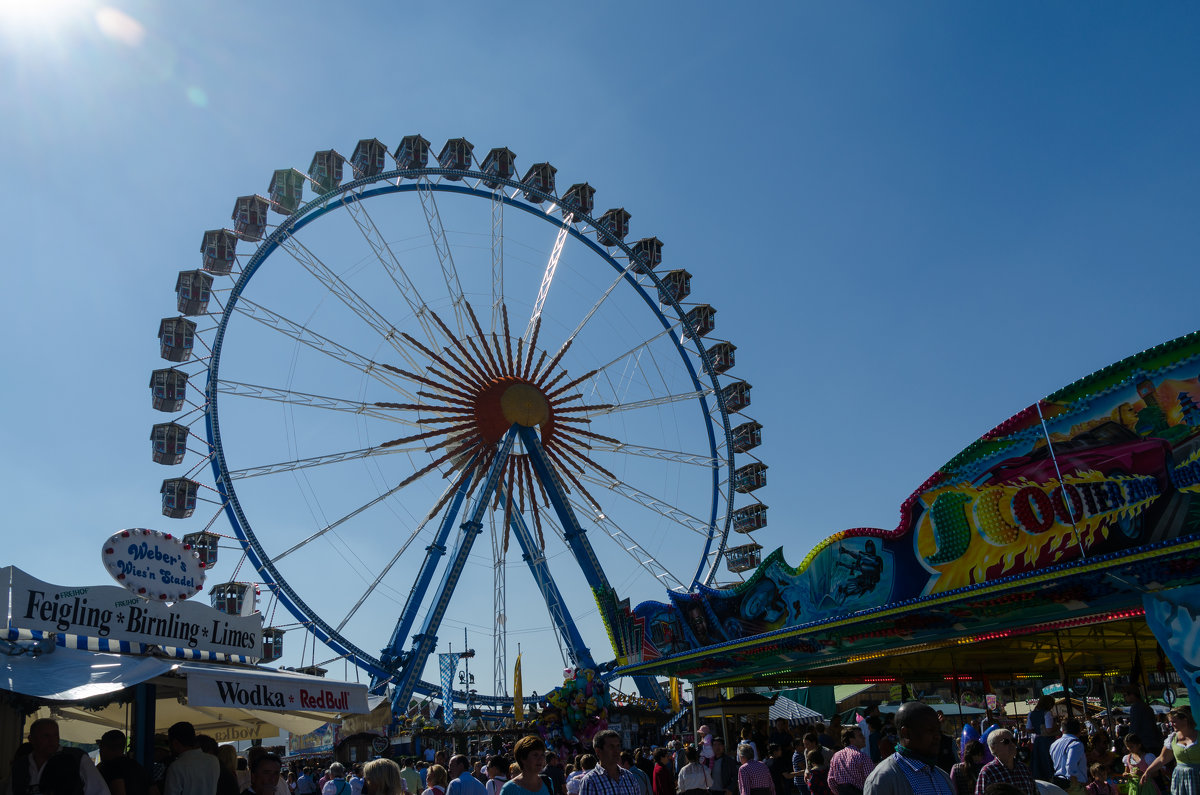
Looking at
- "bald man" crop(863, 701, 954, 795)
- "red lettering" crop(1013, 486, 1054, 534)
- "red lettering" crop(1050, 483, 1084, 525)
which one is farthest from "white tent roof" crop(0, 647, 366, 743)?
"red lettering" crop(1050, 483, 1084, 525)

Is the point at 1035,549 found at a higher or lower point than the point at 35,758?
higher

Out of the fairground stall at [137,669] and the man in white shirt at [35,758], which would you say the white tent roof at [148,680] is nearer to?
the fairground stall at [137,669]

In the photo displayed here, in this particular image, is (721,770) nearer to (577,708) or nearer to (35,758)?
(35,758)

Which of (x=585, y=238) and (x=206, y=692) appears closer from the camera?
(x=206, y=692)

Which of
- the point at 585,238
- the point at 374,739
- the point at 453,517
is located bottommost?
the point at 374,739

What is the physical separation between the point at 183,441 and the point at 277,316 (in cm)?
310

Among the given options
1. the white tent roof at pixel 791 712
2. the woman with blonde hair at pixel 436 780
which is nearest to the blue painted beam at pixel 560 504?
the white tent roof at pixel 791 712

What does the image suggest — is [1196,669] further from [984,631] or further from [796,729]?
[796,729]

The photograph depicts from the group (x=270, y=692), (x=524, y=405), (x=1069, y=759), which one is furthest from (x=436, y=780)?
(x=524, y=405)

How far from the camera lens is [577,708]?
684 inches

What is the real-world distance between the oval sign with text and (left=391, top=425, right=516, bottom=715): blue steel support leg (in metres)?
11.6

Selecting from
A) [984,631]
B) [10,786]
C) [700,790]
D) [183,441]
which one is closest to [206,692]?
[10,786]

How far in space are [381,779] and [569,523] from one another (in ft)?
54.6

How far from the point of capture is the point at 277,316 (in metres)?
19.2
